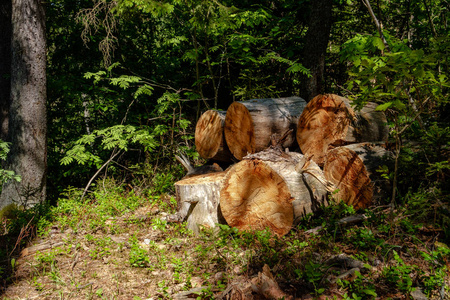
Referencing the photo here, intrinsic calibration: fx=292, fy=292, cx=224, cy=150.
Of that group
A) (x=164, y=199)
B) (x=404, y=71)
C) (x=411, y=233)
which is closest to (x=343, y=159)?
(x=411, y=233)

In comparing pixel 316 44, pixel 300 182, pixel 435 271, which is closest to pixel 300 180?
pixel 300 182

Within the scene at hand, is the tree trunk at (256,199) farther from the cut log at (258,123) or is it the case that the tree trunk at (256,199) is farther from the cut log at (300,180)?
the cut log at (258,123)

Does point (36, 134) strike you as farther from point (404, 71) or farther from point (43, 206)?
point (404, 71)

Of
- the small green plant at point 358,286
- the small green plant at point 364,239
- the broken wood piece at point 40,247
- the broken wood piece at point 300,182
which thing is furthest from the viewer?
the broken wood piece at point 40,247

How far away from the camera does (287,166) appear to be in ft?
12.7

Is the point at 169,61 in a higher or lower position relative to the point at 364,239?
higher

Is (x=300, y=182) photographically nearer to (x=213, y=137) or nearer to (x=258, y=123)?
(x=258, y=123)

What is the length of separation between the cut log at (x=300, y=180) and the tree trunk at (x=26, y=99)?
3781 millimetres

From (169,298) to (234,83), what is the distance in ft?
18.0

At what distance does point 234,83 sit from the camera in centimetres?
725

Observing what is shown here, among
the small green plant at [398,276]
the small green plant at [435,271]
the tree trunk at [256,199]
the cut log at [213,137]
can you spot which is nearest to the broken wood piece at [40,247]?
the tree trunk at [256,199]

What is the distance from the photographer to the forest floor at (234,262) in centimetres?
258

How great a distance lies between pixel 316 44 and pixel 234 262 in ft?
14.5

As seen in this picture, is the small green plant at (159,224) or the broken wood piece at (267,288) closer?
the broken wood piece at (267,288)
